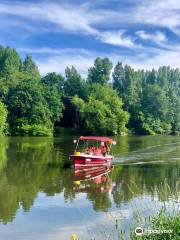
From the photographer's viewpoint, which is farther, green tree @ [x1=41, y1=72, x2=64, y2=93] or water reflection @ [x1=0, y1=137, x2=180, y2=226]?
green tree @ [x1=41, y1=72, x2=64, y2=93]

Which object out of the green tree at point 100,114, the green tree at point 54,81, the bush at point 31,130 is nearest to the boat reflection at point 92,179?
the bush at point 31,130

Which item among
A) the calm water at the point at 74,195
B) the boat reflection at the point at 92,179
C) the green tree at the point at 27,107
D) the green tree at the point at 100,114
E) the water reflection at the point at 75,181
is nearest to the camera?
the calm water at the point at 74,195

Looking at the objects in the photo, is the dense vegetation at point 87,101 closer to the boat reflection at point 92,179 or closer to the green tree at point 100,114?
the green tree at point 100,114

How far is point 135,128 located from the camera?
114 metres

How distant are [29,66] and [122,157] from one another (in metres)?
96.6

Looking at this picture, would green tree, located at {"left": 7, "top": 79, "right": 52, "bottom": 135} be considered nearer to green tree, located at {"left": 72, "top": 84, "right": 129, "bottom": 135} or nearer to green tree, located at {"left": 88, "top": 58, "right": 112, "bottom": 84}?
green tree, located at {"left": 72, "top": 84, "right": 129, "bottom": 135}

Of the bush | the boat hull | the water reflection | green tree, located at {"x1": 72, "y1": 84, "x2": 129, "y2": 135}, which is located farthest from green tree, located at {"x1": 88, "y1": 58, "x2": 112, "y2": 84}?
the boat hull

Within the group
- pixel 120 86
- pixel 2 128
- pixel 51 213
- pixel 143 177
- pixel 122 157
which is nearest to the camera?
pixel 51 213

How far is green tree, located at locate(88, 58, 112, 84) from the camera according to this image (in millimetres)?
120938

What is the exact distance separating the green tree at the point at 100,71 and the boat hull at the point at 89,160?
8266 cm

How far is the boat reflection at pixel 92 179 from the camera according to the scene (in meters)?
27.6

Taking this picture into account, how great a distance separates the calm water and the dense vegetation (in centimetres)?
4542

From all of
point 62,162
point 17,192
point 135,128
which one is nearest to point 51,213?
point 17,192

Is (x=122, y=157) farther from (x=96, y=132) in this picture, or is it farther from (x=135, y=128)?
(x=135, y=128)
